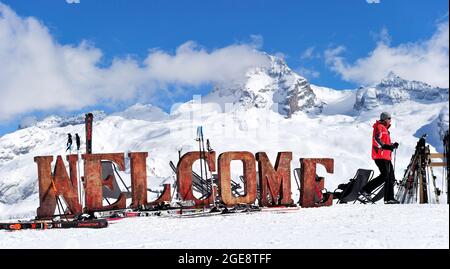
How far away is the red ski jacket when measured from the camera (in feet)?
38.5

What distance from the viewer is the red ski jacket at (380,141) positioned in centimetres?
1173

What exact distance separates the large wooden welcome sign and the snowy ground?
6.70 feet

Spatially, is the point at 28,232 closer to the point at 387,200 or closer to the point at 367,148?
the point at 387,200

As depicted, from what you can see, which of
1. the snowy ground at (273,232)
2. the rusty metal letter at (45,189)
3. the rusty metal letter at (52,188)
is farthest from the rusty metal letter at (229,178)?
the rusty metal letter at (45,189)

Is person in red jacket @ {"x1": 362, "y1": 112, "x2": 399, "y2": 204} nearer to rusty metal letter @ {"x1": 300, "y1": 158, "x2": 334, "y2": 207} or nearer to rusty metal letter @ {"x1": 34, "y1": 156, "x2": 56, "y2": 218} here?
rusty metal letter @ {"x1": 300, "y1": 158, "x2": 334, "y2": 207}

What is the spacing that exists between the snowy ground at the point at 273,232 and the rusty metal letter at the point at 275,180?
210 centimetres

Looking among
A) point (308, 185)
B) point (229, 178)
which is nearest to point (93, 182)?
point (229, 178)

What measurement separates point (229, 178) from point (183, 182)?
1.16 metres

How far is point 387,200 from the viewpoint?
11828 millimetres

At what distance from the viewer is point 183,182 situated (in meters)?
12.8

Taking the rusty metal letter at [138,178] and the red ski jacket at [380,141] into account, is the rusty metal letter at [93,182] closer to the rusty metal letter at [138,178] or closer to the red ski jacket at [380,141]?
the rusty metal letter at [138,178]
